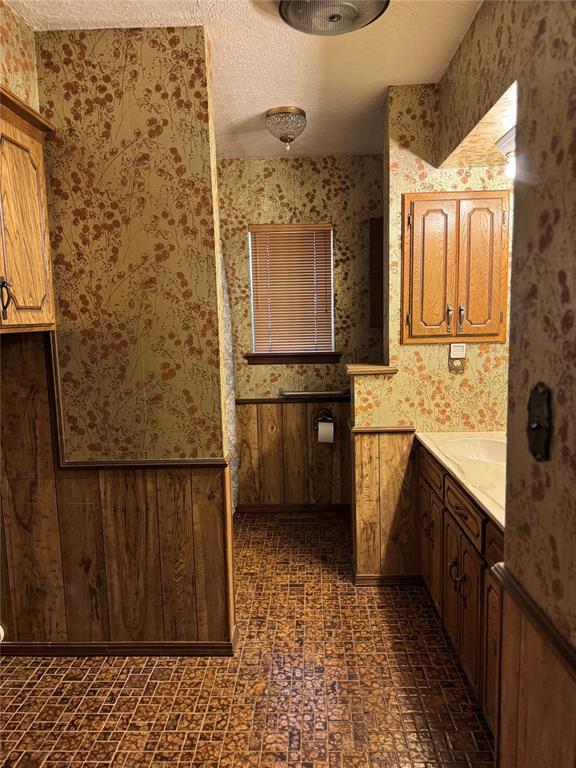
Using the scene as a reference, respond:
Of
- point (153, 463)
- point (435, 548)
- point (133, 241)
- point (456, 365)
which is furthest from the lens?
point (456, 365)

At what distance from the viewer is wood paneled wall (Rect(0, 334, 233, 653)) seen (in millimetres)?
2318

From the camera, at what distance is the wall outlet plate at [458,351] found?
283cm

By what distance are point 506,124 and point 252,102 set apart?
1368 mm

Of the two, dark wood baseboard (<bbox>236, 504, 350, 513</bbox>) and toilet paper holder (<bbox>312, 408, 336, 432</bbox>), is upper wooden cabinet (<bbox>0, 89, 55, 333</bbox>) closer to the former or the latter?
toilet paper holder (<bbox>312, 408, 336, 432</bbox>)

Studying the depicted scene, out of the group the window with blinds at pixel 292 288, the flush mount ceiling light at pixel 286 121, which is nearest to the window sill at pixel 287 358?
the window with blinds at pixel 292 288

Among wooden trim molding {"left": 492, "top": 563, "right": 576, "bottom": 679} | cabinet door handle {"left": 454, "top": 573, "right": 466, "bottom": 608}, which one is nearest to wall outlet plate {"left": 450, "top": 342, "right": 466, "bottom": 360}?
cabinet door handle {"left": 454, "top": 573, "right": 466, "bottom": 608}

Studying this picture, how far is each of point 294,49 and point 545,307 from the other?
1.77 meters

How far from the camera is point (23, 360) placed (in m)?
2.28

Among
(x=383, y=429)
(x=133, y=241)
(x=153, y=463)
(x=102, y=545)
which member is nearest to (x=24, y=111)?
(x=133, y=241)

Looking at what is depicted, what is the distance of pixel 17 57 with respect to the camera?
2.00 metres

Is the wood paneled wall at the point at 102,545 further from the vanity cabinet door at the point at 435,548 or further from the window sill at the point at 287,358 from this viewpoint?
the window sill at the point at 287,358

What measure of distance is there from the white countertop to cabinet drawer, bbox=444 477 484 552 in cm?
6

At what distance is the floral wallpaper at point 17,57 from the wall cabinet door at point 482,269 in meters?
2.05

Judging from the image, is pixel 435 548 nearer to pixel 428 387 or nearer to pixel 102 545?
pixel 428 387
